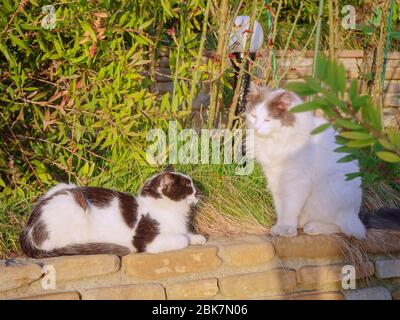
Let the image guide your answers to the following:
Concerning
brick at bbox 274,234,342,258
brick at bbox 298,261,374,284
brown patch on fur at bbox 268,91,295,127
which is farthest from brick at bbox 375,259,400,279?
brown patch on fur at bbox 268,91,295,127

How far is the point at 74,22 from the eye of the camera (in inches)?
139

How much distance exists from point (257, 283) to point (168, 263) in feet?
1.70

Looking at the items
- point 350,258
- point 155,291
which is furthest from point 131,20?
point 350,258

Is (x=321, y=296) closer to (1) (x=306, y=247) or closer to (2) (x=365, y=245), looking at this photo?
(1) (x=306, y=247)

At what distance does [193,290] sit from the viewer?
3.15m

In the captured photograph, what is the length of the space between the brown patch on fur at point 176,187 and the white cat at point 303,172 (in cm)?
54

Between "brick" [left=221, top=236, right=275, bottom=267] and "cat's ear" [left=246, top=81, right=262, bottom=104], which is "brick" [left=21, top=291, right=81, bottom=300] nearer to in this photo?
"brick" [left=221, top=236, right=275, bottom=267]

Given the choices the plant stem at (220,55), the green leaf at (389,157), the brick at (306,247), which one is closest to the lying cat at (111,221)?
the brick at (306,247)

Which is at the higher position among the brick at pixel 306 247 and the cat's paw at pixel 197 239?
the cat's paw at pixel 197 239

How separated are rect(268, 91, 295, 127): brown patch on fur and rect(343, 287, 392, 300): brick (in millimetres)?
1029

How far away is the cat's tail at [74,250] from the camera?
3.07m

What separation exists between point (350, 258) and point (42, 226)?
171 cm
